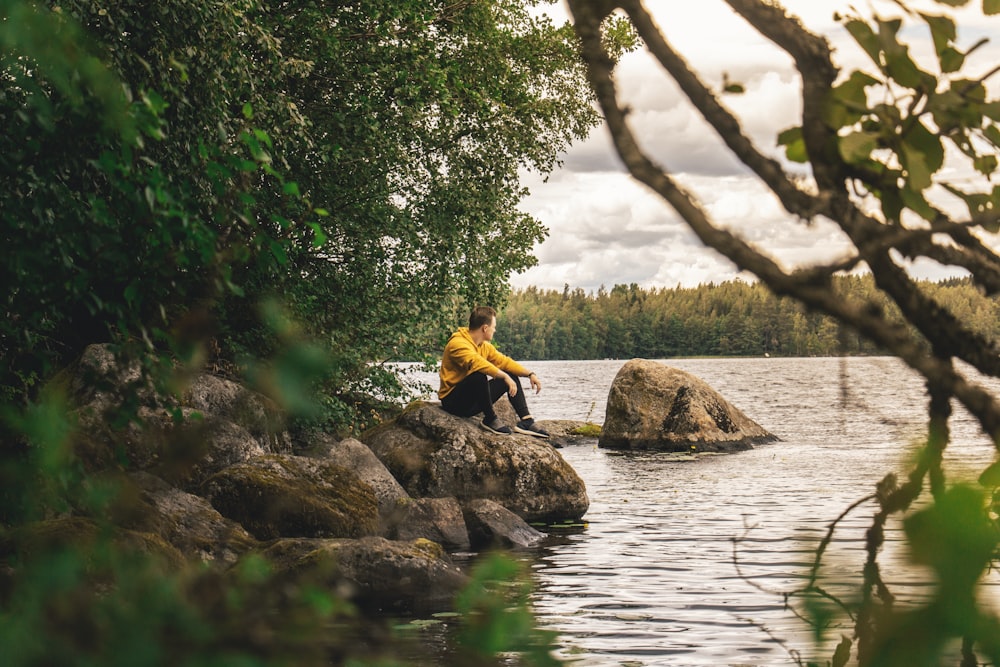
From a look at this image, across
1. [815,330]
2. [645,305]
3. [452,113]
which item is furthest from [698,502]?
[645,305]

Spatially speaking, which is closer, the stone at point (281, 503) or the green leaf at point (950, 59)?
the green leaf at point (950, 59)

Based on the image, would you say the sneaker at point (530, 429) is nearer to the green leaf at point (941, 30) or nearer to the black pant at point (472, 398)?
the black pant at point (472, 398)

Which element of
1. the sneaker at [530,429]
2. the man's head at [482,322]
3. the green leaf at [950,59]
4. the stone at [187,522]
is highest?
the green leaf at [950,59]

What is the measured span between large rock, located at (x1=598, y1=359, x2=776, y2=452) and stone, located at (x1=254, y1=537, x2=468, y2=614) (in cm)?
1767

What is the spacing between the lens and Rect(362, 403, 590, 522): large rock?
44.5ft

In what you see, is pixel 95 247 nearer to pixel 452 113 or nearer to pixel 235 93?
pixel 235 93

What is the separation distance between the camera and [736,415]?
27312mm

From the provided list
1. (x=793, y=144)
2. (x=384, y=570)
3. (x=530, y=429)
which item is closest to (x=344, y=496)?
(x=384, y=570)

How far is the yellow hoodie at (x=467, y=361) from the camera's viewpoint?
46.3ft

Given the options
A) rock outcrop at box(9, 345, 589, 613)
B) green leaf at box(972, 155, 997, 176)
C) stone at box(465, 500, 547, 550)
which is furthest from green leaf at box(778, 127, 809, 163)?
stone at box(465, 500, 547, 550)

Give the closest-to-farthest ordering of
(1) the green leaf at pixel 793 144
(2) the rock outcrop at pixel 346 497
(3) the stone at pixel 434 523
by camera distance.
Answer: (1) the green leaf at pixel 793 144 → (2) the rock outcrop at pixel 346 497 → (3) the stone at pixel 434 523

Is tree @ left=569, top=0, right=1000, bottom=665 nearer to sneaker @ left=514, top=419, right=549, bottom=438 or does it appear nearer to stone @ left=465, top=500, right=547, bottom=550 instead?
stone @ left=465, top=500, right=547, bottom=550

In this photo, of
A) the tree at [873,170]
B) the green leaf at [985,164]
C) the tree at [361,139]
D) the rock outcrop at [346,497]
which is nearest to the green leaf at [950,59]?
the tree at [873,170]

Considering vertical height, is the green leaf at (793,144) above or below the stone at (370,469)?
above
